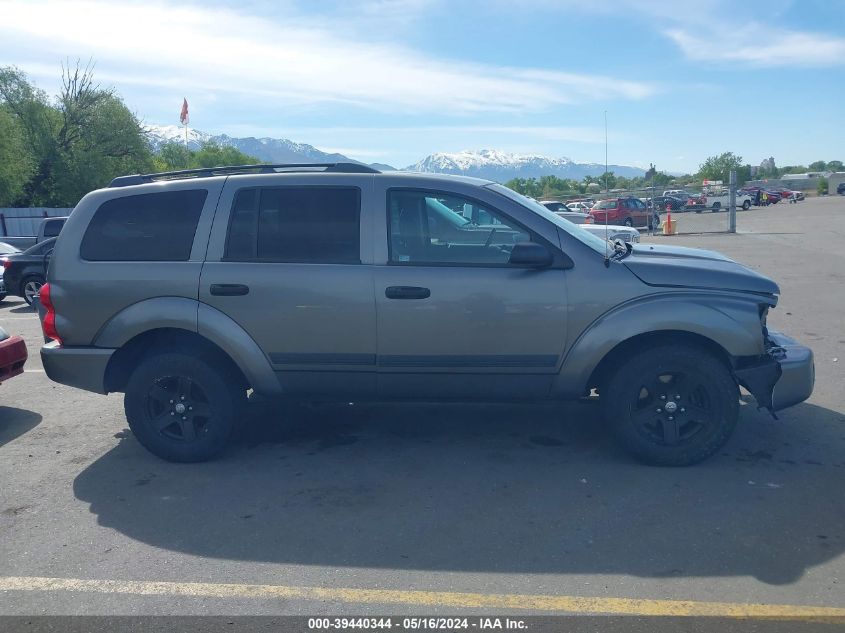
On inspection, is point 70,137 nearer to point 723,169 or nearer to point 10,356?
point 10,356

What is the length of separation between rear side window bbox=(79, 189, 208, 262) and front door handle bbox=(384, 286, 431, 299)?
147 cm

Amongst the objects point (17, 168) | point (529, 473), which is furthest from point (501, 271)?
point (17, 168)

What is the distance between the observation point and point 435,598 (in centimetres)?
371

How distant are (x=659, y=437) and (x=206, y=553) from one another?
2992 mm

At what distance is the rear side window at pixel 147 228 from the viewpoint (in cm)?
548

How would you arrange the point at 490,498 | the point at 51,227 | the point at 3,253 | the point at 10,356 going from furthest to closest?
the point at 51,227, the point at 3,253, the point at 10,356, the point at 490,498

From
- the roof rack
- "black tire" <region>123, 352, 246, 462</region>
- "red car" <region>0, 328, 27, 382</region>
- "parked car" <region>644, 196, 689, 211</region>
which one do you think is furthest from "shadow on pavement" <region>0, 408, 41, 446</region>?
"parked car" <region>644, 196, 689, 211</region>

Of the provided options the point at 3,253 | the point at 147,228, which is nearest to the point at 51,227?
the point at 3,253

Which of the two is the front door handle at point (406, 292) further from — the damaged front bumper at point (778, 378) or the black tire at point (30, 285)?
the black tire at point (30, 285)

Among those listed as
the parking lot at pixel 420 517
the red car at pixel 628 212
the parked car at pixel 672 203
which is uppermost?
the parked car at pixel 672 203

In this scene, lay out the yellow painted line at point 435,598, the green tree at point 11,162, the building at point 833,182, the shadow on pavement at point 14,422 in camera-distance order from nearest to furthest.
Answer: the yellow painted line at point 435,598, the shadow on pavement at point 14,422, the green tree at point 11,162, the building at point 833,182

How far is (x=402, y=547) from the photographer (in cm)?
423

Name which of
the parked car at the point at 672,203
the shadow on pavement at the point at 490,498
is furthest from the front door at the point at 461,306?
the parked car at the point at 672,203

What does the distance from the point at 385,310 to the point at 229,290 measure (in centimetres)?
108
